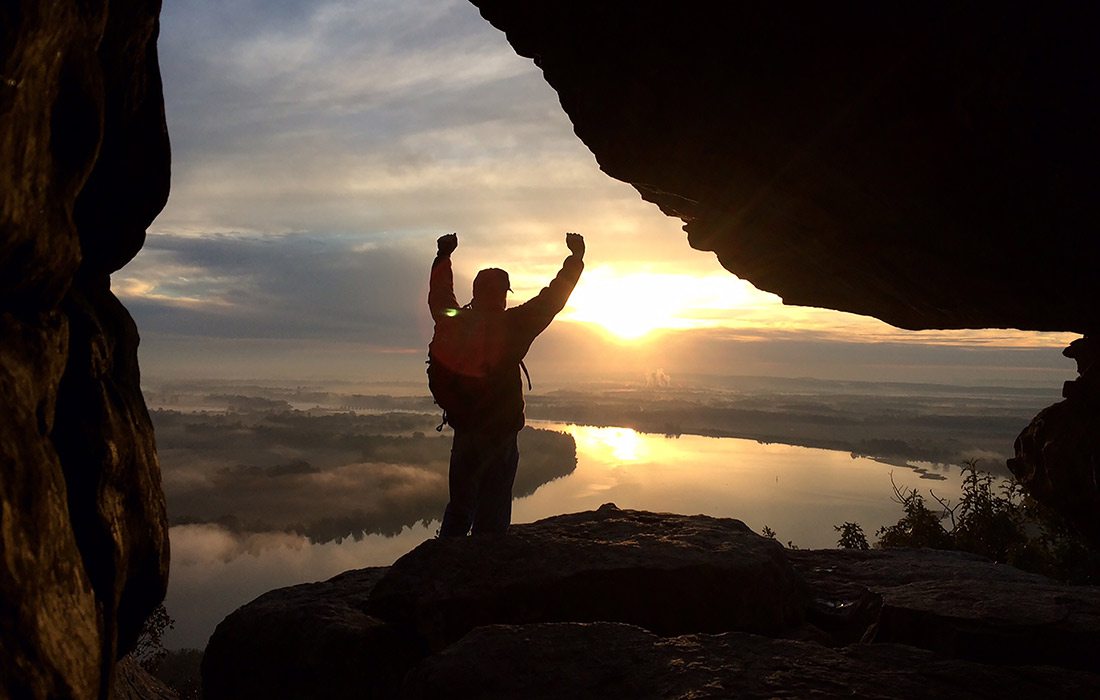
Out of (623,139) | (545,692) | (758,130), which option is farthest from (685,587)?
(623,139)

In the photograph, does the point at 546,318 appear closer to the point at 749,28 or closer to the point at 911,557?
the point at 749,28

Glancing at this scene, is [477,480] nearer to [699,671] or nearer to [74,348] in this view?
Result: [699,671]

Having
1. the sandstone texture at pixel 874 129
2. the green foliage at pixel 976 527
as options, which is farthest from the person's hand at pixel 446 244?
the green foliage at pixel 976 527

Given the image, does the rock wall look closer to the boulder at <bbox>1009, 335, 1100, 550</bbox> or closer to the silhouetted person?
the silhouetted person

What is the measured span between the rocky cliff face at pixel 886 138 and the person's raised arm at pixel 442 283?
2.44 metres

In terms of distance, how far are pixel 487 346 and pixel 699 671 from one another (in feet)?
15.4

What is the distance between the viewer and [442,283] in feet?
29.2

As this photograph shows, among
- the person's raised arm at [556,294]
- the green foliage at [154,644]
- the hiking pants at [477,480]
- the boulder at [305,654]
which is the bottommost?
the green foliage at [154,644]

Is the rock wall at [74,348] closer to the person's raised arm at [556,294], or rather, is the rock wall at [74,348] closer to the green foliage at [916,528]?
the person's raised arm at [556,294]

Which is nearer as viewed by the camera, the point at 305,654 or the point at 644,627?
the point at 305,654

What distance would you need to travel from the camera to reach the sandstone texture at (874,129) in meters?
5.85

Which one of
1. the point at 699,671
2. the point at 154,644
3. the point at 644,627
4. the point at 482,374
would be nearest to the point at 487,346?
the point at 482,374

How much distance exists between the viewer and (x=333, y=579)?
29.0ft

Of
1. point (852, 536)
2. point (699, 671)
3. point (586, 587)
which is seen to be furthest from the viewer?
point (852, 536)
